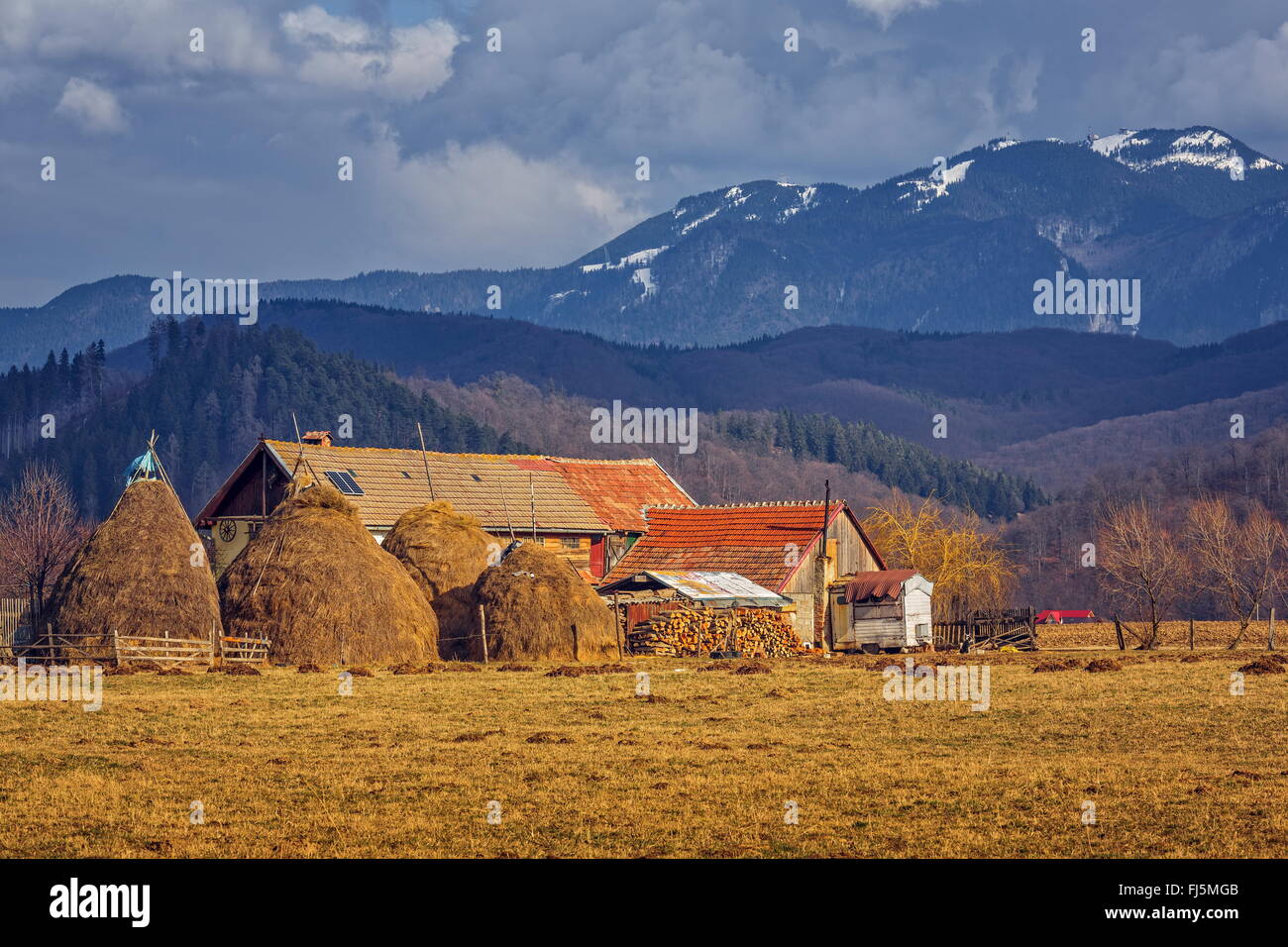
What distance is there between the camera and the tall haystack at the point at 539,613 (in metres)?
44.7

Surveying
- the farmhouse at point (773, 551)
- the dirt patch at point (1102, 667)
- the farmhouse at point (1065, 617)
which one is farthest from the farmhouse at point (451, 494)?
the farmhouse at point (1065, 617)

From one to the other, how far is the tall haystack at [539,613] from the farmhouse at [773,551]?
23.9 feet

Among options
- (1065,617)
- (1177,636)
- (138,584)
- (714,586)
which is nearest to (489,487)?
(714,586)

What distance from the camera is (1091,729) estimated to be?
25.0 m

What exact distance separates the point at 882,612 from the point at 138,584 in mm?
27663

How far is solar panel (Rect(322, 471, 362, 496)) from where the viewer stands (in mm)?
58344

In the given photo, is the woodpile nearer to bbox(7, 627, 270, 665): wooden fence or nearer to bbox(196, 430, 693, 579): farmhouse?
bbox(196, 430, 693, 579): farmhouse

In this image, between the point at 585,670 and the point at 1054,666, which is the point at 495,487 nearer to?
the point at 585,670

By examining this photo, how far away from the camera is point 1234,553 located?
103 meters

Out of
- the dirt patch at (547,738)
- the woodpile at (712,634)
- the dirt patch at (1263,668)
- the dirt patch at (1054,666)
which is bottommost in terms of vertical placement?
the dirt patch at (1054,666)

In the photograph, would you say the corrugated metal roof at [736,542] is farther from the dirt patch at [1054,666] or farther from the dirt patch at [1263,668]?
the dirt patch at [1263,668]
